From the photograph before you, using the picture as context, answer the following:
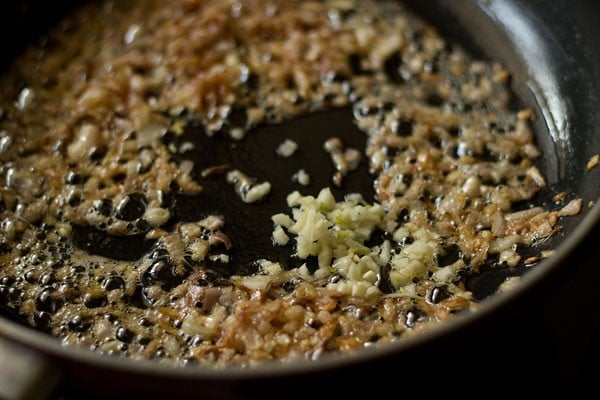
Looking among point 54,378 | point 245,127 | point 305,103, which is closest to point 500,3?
point 305,103

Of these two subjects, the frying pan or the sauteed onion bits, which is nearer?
the frying pan

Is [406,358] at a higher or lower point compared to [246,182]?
higher

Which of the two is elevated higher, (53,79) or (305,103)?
(53,79)

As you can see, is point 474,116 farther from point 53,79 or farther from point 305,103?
point 53,79

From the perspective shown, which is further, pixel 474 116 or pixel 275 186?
pixel 474 116

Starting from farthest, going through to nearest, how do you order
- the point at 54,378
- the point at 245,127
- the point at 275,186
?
1. the point at 245,127
2. the point at 275,186
3. the point at 54,378

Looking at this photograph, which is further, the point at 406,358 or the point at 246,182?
the point at 246,182

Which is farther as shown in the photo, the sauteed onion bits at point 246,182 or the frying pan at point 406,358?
the sauteed onion bits at point 246,182

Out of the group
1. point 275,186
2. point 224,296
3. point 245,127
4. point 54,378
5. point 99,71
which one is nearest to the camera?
point 54,378
